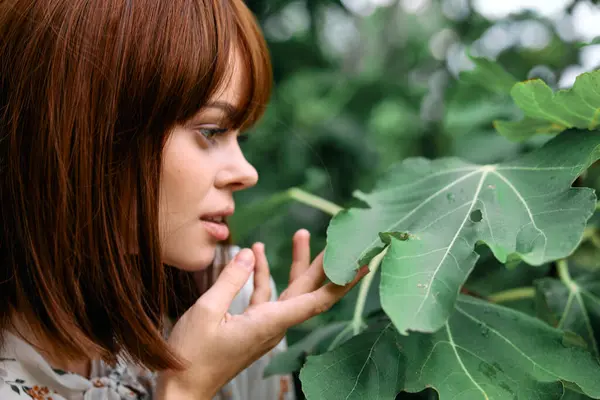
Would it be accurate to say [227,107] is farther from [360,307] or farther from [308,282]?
[360,307]

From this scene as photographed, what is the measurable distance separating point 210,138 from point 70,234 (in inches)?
8.2

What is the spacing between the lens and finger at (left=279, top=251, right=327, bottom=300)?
826mm

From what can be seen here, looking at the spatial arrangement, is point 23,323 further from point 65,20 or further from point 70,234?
point 65,20

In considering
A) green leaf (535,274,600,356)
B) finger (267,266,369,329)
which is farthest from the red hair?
green leaf (535,274,600,356)

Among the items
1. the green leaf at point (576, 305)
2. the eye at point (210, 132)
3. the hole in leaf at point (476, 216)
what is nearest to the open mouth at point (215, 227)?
the eye at point (210, 132)

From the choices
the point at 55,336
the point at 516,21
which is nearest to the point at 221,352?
the point at 55,336

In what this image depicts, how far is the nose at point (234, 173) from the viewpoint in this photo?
83cm

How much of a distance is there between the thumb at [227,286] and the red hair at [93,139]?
7cm

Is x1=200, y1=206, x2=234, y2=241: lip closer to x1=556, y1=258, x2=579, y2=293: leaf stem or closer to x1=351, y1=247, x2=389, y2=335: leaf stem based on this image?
x1=351, y1=247, x2=389, y2=335: leaf stem

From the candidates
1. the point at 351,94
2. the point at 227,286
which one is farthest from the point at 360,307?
the point at 351,94

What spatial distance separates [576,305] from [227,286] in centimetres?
48

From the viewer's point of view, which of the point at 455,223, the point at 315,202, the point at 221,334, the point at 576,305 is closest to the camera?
the point at 455,223

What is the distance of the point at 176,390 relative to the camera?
79 cm

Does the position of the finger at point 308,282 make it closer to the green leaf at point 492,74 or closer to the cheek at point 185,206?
the cheek at point 185,206
